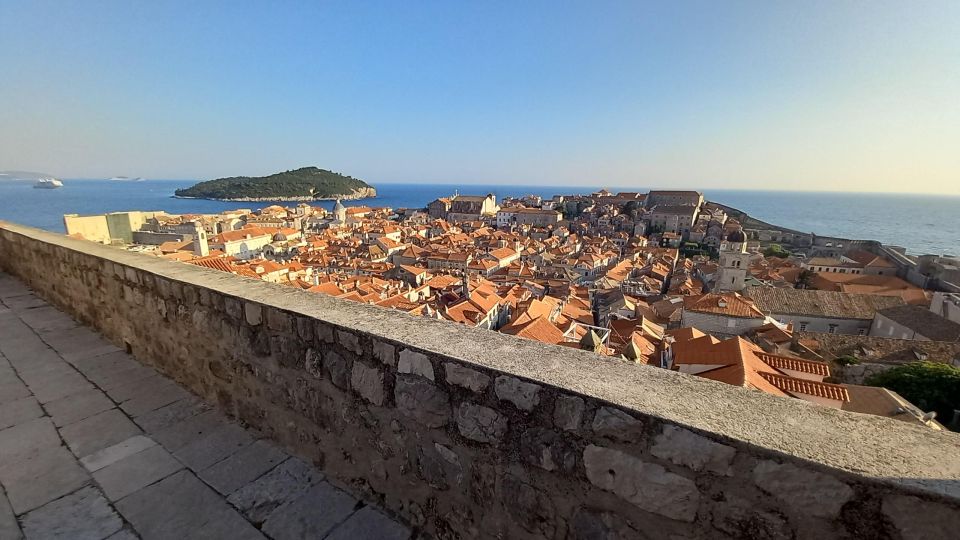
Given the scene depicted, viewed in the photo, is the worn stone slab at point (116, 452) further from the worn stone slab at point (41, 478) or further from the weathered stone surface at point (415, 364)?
the weathered stone surface at point (415, 364)

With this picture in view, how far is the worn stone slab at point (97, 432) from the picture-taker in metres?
2.34

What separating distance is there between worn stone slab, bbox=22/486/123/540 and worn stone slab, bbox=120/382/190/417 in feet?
2.57

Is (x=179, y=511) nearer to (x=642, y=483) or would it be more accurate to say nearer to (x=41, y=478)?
(x=41, y=478)

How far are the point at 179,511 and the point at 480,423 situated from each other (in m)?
1.62

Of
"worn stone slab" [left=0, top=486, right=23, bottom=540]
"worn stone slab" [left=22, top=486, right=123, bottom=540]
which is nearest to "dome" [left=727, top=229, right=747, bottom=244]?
"worn stone slab" [left=22, top=486, right=123, bottom=540]

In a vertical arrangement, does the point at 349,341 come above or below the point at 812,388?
above

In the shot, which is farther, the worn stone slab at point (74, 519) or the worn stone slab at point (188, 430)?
the worn stone slab at point (188, 430)

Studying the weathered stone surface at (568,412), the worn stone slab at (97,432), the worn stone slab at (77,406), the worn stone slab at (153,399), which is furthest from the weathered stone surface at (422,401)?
the worn stone slab at (77,406)

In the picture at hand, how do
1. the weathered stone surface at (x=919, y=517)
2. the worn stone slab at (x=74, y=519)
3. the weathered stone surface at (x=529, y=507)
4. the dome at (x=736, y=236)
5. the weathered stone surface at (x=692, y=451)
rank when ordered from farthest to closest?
1. the dome at (x=736, y=236)
2. the worn stone slab at (x=74, y=519)
3. the weathered stone surface at (x=529, y=507)
4. the weathered stone surface at (x=692, y=451)
5. the weathered stone surface at (x=919, y=517)

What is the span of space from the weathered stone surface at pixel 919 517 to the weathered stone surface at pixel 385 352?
1627 mm

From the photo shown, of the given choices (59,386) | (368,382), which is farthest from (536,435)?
(59,386)

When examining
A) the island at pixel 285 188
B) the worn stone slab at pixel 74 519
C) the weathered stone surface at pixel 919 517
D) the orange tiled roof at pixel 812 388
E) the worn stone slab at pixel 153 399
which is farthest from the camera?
the island at pixel 285 188

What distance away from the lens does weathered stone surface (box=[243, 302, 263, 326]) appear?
232 cm

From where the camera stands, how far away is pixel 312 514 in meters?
1.93
